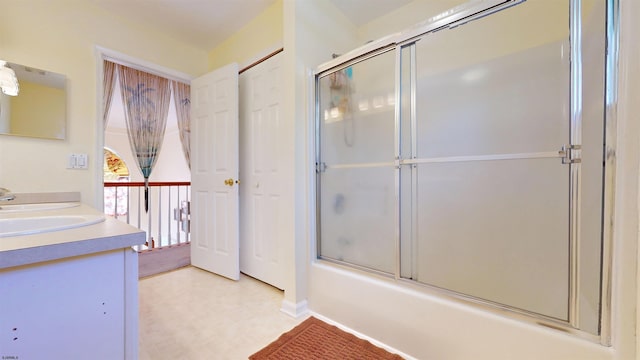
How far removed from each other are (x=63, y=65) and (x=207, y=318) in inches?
81.3

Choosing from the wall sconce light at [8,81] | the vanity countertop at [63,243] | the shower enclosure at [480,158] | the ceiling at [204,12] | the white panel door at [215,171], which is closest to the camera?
the vanity countertop at [63,243]

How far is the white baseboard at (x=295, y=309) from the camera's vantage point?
161 cm

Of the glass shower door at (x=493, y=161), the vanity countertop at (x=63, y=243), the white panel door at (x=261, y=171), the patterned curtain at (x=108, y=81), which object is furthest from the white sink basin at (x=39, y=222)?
the patterned curtain at (x=108, y=81)

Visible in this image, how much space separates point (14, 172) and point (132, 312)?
1744 mm

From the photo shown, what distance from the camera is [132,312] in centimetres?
71

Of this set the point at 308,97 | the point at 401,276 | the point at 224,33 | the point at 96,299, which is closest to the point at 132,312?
the point at 96,299

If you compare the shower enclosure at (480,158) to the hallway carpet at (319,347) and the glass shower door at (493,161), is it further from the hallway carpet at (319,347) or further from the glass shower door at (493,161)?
the hallway carpet at (319,347)

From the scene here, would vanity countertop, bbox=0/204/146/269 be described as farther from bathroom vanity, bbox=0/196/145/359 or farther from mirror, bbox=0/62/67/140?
mirror, bbox=0/62/67/140

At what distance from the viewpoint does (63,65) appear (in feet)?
5.79

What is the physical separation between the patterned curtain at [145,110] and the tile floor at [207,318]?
1.67 m

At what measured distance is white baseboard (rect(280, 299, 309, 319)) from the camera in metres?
1.61

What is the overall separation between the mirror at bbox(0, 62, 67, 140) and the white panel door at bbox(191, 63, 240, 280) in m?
0.97

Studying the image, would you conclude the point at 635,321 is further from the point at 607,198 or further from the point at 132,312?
the point at 132,312

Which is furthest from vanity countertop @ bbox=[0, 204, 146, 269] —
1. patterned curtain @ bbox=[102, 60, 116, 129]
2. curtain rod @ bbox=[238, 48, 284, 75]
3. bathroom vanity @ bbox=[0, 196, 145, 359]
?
patterned curtain @ bbox=[102, 60, 116, 129]
